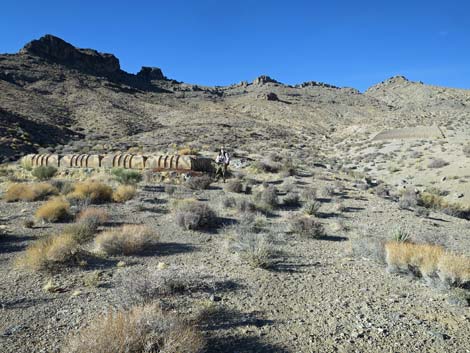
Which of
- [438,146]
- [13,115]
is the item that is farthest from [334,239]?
[13,115]

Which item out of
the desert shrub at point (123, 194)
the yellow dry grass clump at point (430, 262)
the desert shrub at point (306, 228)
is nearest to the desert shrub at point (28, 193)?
the desert shrub at point (123, 194)

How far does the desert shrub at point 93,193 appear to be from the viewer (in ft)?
42.1

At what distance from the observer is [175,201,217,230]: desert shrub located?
10165mm

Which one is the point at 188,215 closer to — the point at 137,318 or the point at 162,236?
the point at 162,236

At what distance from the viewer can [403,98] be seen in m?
94.9

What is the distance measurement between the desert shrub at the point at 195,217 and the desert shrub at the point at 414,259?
16.4ft

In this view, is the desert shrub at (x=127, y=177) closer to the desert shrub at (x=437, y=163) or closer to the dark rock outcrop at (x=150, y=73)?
the desert shrub at (x=437, y=163)

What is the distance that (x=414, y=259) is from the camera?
7062 millimetres

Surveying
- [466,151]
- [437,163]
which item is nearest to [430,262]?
[437,163]

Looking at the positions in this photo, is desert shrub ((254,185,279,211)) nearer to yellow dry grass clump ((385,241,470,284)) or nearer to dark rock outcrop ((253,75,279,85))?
yellow dry grass clump ((385,241,470,284))

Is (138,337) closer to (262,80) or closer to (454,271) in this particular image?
(454,271)

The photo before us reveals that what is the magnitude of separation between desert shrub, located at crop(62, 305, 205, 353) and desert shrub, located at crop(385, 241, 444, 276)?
462cm

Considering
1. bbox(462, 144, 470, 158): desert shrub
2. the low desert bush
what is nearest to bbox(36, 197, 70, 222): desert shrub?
the low desert bush

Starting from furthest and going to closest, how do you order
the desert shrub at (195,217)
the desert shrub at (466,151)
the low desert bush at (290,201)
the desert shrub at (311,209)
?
the desert shrub at (466,151), the low desert bush at (290,201), the desert shrub at (311,209), the desert shrub at (195,217)
